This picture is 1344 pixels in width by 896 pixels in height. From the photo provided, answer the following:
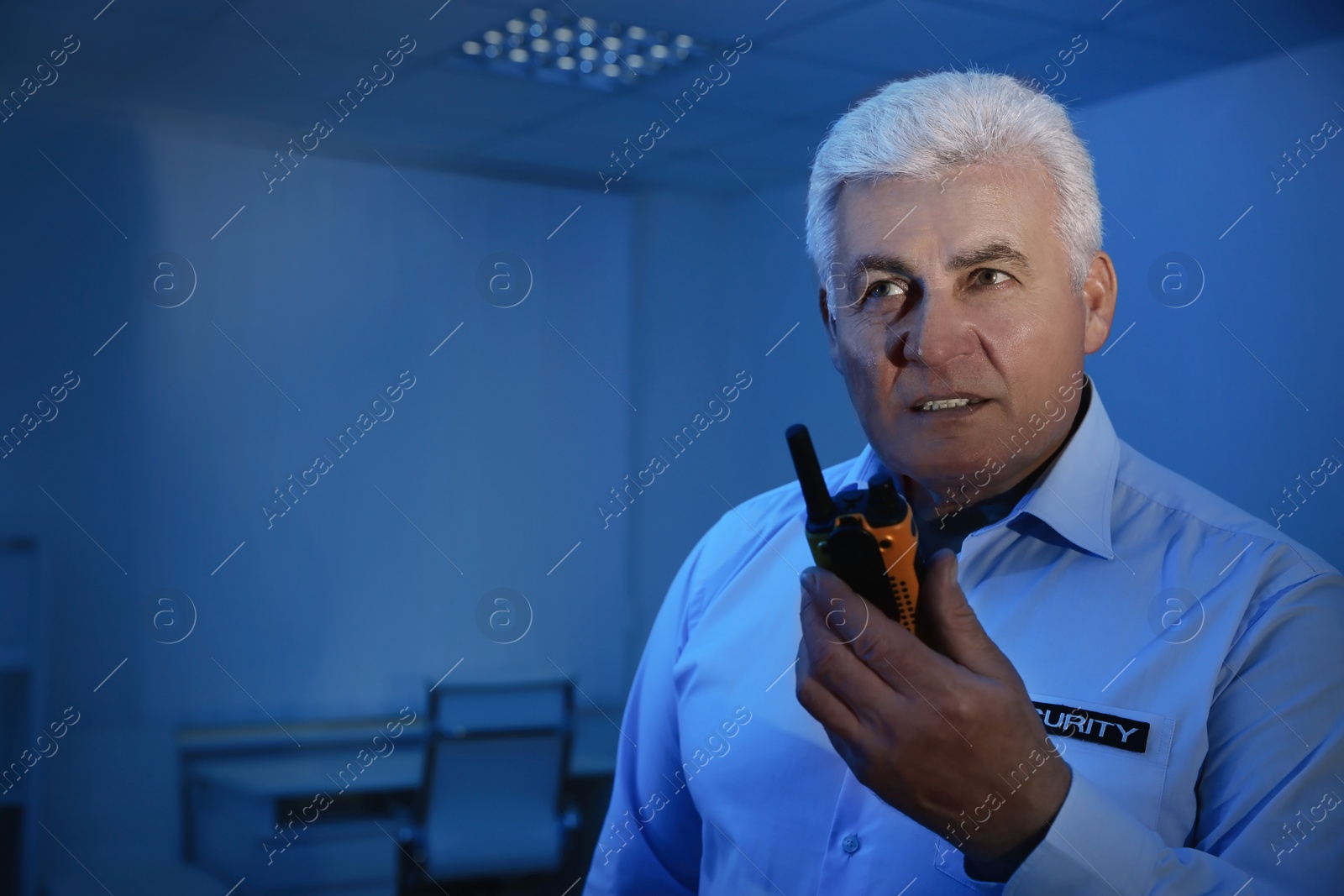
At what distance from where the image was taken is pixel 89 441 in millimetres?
2697

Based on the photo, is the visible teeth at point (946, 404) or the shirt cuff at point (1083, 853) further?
the visible teeth at point (946, 404)

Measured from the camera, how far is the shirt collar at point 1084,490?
2.96ft

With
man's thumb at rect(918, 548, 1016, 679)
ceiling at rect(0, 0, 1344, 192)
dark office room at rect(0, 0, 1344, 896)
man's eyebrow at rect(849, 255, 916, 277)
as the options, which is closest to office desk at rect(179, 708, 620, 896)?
dark office room at rect(0, 0, 1344, 896)

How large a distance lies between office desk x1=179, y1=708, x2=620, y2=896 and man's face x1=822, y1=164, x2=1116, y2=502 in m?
2.41

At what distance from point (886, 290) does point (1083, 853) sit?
48cm

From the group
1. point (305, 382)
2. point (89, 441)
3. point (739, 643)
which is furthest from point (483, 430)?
point (739, 643)

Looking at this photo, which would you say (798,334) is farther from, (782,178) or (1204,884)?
(1204,884)

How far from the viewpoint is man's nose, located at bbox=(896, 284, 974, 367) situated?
88cm

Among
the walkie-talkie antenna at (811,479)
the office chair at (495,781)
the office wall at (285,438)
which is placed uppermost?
the walkie-talkie antenna at (811,479)

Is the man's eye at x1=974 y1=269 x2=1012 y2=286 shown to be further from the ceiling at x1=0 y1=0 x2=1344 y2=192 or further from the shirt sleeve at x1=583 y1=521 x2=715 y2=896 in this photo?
the ceiling at x1=0 y1=0 x2=1344 y2=192

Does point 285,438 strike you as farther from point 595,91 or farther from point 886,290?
point 886,290

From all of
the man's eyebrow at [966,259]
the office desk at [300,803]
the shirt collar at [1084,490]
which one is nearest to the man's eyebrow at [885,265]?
the man's eyebrow at [966,259]

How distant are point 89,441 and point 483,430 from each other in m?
1.05

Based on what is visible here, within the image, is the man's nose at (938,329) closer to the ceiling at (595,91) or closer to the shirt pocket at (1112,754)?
the shirt pocket at (1112,754)
